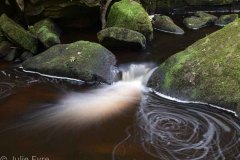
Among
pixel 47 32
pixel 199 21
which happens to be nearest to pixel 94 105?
pixel 47 32

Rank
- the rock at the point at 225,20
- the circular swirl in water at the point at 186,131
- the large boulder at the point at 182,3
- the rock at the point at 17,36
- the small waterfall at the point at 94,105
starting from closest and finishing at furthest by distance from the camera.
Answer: the circular swirl in water at the point at 186,131 → the small waterfall at the point at 94,105 → the rock at the point at 17,36 → the rock at the point at 225,20 → the large boulder at the point at 182,3

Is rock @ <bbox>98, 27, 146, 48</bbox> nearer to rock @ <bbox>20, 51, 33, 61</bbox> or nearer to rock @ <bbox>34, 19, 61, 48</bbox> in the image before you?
rock @ <bbox>34, 19, 61, 48</bbox>

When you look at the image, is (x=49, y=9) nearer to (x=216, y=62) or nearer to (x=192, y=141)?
(x=216, y=62)

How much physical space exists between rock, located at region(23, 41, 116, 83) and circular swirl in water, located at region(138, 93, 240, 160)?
1542 mm

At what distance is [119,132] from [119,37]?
4.19 metres

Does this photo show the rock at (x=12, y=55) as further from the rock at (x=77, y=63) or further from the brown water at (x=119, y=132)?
the brown water at (x=119, y=132)

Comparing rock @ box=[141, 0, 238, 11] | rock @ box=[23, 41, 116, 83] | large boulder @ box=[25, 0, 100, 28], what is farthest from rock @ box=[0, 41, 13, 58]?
rock @ box=[141, 0, 238, 11]

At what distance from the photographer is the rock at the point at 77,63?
314 inches

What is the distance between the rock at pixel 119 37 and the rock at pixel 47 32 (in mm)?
1247

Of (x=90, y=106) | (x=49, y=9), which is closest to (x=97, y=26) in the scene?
(x=49, y=9)

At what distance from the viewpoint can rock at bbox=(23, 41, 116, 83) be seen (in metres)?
7.98

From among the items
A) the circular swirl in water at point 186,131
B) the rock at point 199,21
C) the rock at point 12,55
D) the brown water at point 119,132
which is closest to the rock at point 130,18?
the rock at point 199,21

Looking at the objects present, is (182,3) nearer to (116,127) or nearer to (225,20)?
(225,20)

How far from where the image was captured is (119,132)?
19.7 feet
